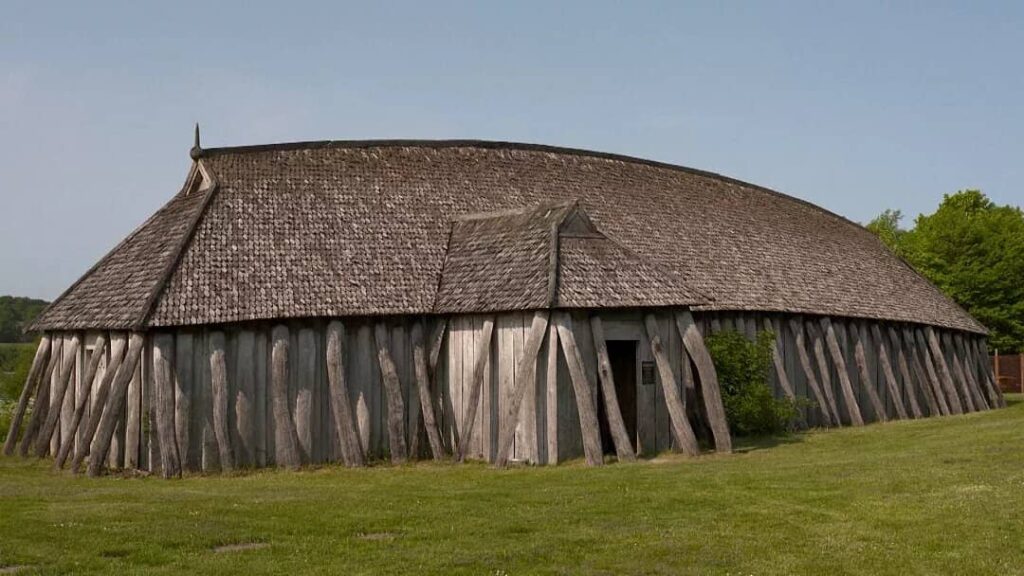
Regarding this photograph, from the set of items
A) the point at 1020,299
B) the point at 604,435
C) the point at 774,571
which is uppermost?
the point at 1020,299

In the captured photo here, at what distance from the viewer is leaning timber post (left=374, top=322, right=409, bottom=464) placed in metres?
20.2

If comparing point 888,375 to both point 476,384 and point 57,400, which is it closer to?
point 476,384

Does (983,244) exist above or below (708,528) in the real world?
above

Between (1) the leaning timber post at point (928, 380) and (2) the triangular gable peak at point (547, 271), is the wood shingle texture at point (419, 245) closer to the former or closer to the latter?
(2) the triangular gable peak at point (547, 271)

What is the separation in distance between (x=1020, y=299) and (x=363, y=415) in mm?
42060

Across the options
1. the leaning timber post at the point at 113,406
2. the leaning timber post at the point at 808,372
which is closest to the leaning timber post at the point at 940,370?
the leaning timber post at the point at 808,372

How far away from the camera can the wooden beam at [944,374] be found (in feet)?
103

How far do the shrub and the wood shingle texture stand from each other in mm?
1111

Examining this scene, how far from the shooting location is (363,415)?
20203mm

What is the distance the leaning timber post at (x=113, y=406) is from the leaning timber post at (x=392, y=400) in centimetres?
417

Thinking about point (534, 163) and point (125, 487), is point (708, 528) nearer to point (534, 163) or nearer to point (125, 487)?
point (125, 487)

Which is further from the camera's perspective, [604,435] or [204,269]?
[604,435]

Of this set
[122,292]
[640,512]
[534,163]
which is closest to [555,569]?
[640,512]

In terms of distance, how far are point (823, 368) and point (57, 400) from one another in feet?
55.7
